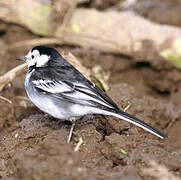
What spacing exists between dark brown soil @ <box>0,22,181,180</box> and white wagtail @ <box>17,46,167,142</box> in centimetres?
29

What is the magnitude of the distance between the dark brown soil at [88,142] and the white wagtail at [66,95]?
0.96 ft

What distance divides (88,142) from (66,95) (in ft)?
2.49

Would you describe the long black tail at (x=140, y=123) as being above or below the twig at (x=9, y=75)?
above

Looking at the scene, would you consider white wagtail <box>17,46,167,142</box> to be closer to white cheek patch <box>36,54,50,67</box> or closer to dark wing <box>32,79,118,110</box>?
dark wing <box>32,79,118,110</box>

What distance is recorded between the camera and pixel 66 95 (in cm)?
573

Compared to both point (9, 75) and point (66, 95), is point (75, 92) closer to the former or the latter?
point (66, 95)

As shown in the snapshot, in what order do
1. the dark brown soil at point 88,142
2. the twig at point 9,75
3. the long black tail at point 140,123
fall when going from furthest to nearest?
the twig at point 9,75 < the long black tail at point 140,123 < the dark brown soil at point 88,142

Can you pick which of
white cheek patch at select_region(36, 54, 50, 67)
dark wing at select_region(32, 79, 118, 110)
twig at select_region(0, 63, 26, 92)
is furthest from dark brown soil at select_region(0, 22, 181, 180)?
white cheek patch at select_region(36, 54, 50, 67)

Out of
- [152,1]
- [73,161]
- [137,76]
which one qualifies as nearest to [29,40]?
[137,76]

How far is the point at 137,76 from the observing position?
10.1 m

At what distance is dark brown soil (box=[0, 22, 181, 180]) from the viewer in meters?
4.08

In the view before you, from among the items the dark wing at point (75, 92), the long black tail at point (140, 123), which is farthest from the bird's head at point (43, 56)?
the long black tail at point (140, 123)

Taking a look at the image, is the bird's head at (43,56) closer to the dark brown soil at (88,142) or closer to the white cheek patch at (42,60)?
the white cheek patch at (42,60)

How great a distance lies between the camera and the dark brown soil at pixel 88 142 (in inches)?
161
